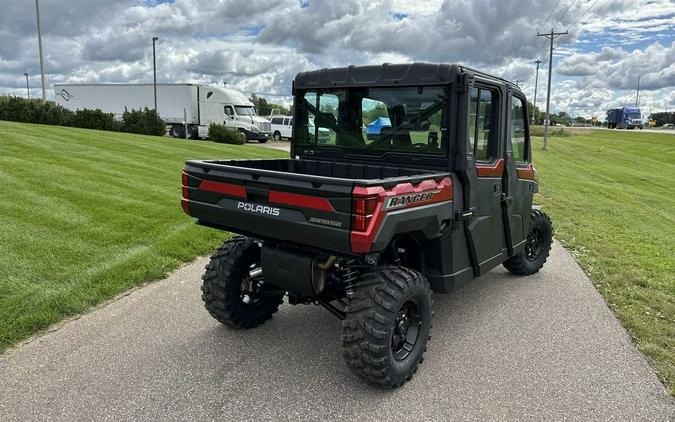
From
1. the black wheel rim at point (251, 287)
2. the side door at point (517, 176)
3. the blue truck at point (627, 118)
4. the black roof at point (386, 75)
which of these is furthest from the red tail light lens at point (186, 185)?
the blue truck at point (627, 118)

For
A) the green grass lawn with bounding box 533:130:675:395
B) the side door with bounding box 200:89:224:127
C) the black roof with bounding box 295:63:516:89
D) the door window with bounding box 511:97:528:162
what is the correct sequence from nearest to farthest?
the black roof with bounding box 295:63:516:89 < the green grass lawn with bounding box 533:130:675:395 < the door window with bounding box 511:97:528:162 < the side door with bounding box 200:89:224:127

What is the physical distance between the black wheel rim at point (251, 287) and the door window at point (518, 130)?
8.81ft

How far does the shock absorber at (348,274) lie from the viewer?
399 centimetres

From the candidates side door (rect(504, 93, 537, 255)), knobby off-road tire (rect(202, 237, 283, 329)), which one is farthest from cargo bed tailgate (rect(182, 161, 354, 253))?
side door (rect(504, 93, 537, 255))

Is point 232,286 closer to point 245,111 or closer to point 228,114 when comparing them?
point 228,114

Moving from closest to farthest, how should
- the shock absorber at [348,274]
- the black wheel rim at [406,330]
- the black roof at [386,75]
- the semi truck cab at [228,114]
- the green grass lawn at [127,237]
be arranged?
the black wheel rim at [406,330] < the shock absorber at [348,274] < the black roof at [386,75] < the green grass lawn at [127,237] < the semi truck cab at [228,114]

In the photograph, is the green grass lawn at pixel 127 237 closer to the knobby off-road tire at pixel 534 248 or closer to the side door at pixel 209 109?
the knobby off-road tire at pixel 534 248

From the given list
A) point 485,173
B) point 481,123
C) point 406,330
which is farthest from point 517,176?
point 406,330

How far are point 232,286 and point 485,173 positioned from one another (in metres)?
2.34

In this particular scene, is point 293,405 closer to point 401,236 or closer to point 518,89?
point 401,236

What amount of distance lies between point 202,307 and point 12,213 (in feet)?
14.2

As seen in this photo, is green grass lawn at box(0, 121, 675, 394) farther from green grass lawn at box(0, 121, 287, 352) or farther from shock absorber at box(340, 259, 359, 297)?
shock absorber at box(340, 259, 359, 297)

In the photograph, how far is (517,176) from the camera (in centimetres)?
524

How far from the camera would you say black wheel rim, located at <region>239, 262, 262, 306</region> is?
456 cm
